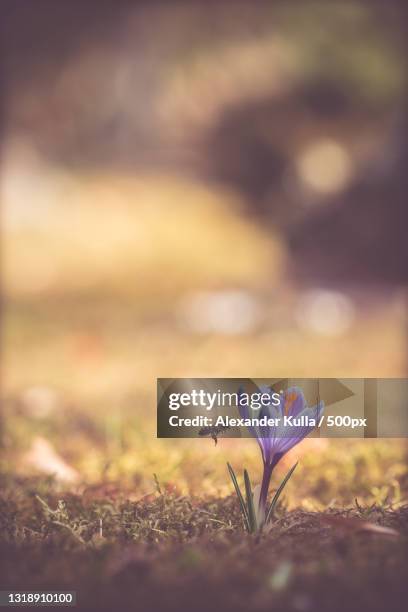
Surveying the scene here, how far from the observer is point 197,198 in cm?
197

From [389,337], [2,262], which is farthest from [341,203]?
[2,262]

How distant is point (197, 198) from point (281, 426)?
1612mm

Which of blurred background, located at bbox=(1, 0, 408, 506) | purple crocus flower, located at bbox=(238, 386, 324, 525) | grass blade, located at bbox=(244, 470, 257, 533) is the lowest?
grass blade, located at bbox=(244, 470, 257, 533)

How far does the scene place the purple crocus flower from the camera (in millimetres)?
411

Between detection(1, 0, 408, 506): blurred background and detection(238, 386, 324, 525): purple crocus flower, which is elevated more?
detection(1, 0, 408, 506): blurred background

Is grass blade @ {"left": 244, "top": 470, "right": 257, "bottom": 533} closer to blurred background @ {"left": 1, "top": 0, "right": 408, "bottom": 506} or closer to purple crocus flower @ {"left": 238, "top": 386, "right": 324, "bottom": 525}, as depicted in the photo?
purple crocus flower @ {"left": 238, "top": 386, "right": 324, "bottom": 525}

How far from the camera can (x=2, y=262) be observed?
5.76 feet

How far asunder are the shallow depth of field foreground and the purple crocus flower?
44mm

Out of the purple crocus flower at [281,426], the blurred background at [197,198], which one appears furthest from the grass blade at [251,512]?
the blurred background at [197,198]

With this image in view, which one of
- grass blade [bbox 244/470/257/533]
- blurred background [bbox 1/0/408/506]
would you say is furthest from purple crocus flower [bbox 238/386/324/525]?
blurred background [bbox 1/0/408/506]

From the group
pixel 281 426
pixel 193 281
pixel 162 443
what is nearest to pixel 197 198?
pixel 193 281

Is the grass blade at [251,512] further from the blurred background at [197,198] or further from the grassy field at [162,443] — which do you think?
the blurred background at [197,198]

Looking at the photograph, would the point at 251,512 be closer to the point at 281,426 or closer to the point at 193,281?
the point at 281,426

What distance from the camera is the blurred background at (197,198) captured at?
3.92 feet
